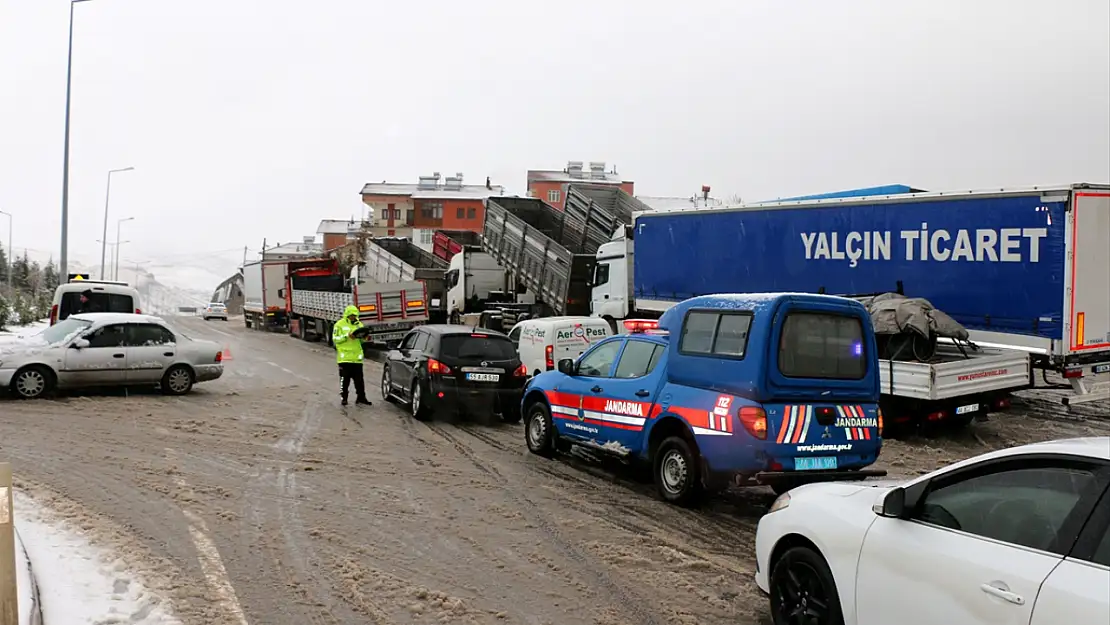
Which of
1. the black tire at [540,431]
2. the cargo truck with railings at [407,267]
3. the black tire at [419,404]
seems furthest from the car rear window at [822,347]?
the cargo truck with railings at [407,267]

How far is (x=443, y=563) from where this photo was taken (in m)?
6.27

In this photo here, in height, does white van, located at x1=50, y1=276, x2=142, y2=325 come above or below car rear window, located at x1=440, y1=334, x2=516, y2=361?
above

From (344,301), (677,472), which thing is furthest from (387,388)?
(344,301)

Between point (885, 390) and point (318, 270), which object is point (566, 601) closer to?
point (885, 390)

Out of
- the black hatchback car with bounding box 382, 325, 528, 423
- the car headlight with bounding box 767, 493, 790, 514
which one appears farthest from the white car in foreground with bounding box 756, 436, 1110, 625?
the black hatchback car with bounding box 382, 325, 528, 423

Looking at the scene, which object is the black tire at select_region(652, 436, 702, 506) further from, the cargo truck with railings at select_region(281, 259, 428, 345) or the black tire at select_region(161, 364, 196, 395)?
the cargo truck with railings at select_region(281, 259, 428, 345)

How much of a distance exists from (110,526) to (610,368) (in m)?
4.83

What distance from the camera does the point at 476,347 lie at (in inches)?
512

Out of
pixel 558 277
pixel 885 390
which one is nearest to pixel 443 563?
pixel 885 390

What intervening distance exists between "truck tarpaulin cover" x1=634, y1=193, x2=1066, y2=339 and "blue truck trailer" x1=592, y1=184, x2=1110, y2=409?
0.02 metres

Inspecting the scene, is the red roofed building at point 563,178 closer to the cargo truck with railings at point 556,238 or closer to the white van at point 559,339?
the cargo truck with railings at point 556,238

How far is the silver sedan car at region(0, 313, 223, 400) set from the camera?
44.1ft

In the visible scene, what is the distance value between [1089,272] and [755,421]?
25.1 ft

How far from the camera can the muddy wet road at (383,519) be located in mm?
5520
